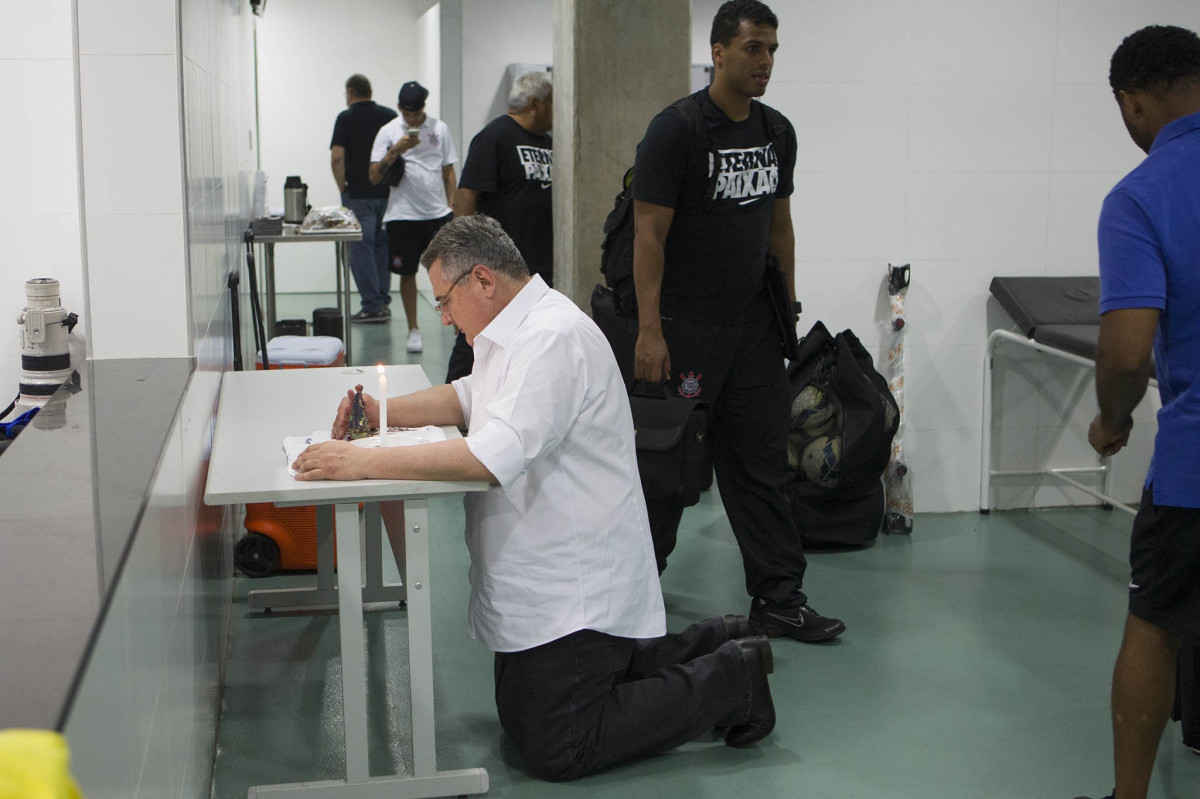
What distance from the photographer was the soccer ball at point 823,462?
4.17 meters

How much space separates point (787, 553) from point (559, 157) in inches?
71.1

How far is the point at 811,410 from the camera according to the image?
4.26m

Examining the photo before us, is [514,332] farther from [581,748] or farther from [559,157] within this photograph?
[559,157]

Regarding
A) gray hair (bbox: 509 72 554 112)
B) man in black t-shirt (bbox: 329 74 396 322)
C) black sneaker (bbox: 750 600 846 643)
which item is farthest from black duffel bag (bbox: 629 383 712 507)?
man in black t-shirt (bbox: 329 74 396 322)

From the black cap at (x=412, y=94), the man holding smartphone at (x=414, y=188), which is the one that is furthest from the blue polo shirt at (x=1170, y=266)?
the man holding smartphone at (x=414, y=188)

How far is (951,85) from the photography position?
4.37 metres

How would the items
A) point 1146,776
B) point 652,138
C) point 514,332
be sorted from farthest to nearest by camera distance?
point 652,138, point 514,332, point 1146,776

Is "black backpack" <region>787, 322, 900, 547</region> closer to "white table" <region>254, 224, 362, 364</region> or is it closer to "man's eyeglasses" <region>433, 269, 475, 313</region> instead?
"man's eyeglasses" <region>433, 269, 475, 313</region>

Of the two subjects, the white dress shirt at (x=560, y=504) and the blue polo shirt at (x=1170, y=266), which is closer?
the blue polo shirt at (x=1170, y=266)

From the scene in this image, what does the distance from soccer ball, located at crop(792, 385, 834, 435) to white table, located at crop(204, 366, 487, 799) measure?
1889 mm

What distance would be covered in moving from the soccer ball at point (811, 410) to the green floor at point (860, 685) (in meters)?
0.46

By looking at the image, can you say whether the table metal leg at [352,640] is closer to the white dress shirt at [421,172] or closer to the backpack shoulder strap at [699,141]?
the backpack shoulder strap at [699,141]

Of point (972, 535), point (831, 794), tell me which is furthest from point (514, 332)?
point (972, 535)

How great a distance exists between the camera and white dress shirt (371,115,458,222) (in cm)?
741
